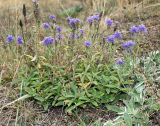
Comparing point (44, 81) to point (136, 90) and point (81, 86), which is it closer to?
point (81, 86)

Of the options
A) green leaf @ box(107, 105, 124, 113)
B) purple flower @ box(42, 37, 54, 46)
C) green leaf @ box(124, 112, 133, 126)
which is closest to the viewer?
green leaf @ box(124, 112, 133, 126)

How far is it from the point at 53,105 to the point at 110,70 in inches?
20.3

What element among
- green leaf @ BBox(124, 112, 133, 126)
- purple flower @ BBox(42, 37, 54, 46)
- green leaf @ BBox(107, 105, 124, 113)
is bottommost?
green leaf @ BBox(107, 105, 124, 113)

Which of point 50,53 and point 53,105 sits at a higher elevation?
point 50,53

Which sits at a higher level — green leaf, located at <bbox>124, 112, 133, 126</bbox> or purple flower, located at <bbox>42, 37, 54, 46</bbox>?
purple flower, located at <bbox>42, 37, 54, 46</bbox>

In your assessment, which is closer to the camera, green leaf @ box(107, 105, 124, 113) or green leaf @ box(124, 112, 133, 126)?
green leaf @ box(124, 112, 133, 126)

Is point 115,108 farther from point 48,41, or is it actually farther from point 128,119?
point 48,41

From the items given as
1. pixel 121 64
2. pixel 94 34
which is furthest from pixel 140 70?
pixel 94 34

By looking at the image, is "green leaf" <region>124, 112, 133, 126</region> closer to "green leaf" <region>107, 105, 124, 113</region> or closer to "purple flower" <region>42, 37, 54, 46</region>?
"green leaf" <region>107, 105, 124, 113</region>

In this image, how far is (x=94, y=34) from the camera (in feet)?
11.6

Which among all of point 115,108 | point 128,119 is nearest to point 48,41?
point 115,108

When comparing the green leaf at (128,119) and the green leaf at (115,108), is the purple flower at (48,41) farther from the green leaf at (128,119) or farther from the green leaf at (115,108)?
the green leaf at (128,119)

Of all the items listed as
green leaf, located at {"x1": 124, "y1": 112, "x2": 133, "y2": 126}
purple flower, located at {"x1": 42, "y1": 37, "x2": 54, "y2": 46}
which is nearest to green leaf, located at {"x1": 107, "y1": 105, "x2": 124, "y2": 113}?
green leaf, located at {"x1": 124, "y1": 112, "x2": 133, "y2": 126}

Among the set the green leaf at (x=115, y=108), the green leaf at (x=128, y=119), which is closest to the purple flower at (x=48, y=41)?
the green leaf at (x=115, y=108)
